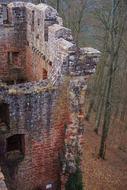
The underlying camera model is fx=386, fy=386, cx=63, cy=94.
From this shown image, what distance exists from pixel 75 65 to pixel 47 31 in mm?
1891

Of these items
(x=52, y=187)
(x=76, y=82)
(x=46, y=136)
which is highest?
(x=76, y=82)

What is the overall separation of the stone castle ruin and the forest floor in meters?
6.79

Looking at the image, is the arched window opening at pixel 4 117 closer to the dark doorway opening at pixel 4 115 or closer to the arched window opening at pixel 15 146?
the dark doorway opening at pixel 4 115

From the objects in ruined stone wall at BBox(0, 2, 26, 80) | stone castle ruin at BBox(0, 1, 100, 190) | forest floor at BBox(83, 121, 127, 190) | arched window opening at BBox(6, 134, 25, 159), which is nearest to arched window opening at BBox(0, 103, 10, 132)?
stone castle ruin at BBox(0, 1, 100, 190)

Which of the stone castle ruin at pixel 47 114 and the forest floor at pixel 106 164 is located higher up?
the stone castle ruin at pixel 47 114

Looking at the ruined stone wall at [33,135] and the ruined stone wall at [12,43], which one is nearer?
the ruined stone wall at [33,135]

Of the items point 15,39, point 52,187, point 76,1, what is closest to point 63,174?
point 52,187

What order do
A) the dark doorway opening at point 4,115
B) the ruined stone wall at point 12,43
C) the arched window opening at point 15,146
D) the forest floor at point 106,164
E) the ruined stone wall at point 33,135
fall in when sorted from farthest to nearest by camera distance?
the forest floor at point 106,164
the ruined stone wall at point 12,43
the arched window opening at point 15,146
the dark doorway opening at point 4,115
the ruined stone wall at point 33,135

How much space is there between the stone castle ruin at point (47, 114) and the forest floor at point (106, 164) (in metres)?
6.79

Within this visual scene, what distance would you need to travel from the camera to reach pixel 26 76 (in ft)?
→ 50.0

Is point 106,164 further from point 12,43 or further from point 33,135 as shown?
point 33,135

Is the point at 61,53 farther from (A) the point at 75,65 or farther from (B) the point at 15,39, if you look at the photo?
(B) the point at 15,39

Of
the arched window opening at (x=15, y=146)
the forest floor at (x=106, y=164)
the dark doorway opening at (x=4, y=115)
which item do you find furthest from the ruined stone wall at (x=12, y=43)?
the forest floor at (x=106, y=164)

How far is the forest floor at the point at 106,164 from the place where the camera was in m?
19.0
